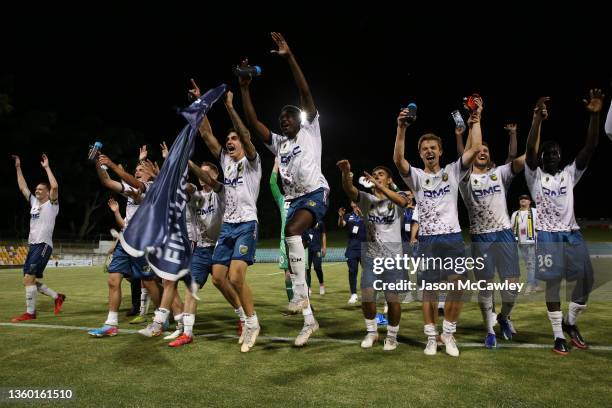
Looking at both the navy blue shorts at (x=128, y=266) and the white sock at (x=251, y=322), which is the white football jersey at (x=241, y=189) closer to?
the white sock at (x=251, y=322)

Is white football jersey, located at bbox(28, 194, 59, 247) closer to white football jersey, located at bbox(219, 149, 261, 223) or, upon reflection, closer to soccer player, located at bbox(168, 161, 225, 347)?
soccer player, located at bbox(168, 161, 225, 347)

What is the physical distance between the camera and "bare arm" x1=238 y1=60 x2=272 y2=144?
5.54 m

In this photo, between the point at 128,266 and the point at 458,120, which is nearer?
the point at 458,120

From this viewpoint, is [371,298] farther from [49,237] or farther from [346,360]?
[49,237]

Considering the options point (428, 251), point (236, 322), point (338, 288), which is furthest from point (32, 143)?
point (428, 251)

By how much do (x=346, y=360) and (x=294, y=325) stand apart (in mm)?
2475

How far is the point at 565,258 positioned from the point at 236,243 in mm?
4288

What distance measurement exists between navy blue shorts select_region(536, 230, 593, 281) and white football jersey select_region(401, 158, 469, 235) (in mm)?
1388

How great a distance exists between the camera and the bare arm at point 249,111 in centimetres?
554

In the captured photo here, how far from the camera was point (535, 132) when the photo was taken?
18.9 feet

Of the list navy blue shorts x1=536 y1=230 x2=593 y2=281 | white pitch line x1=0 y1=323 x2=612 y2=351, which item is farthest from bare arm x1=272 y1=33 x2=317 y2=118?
navy blue shorts x1=536 y1=230 x2=593 y2=281

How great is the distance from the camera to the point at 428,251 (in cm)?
582

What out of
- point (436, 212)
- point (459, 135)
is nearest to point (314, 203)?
point (436, 212)

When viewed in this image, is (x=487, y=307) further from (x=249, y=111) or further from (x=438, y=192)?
(x=249, y=111)
